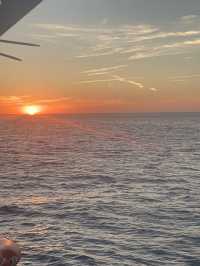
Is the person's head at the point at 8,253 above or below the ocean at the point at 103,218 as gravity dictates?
above

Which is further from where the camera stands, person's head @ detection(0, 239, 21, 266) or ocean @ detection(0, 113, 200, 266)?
ocean @ detection(0, 113, 200, 266)

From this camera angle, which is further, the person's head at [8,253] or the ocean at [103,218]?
the ocean at [103,218]

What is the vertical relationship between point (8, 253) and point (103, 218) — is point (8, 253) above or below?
above

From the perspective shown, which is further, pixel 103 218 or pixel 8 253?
pixel 103 218

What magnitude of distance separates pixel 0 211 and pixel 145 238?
58.3ft

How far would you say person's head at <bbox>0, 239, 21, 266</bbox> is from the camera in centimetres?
1121

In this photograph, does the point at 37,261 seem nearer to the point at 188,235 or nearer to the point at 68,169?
the point at 188,235

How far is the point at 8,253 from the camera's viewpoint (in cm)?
1122

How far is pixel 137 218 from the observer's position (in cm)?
4044

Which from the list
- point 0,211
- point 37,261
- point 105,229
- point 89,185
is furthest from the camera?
point 89,185

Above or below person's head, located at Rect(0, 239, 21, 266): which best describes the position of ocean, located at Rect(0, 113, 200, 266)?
below

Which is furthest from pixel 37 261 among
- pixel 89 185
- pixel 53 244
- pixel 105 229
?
pixel 89 185

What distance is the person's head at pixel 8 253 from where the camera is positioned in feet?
36.8

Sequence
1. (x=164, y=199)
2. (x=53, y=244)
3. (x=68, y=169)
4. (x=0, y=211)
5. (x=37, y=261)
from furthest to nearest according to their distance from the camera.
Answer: (x=68, y=169), (x=164, y=199), (x=0, y=211), (x=53, y=244), (x=37, y=261)
